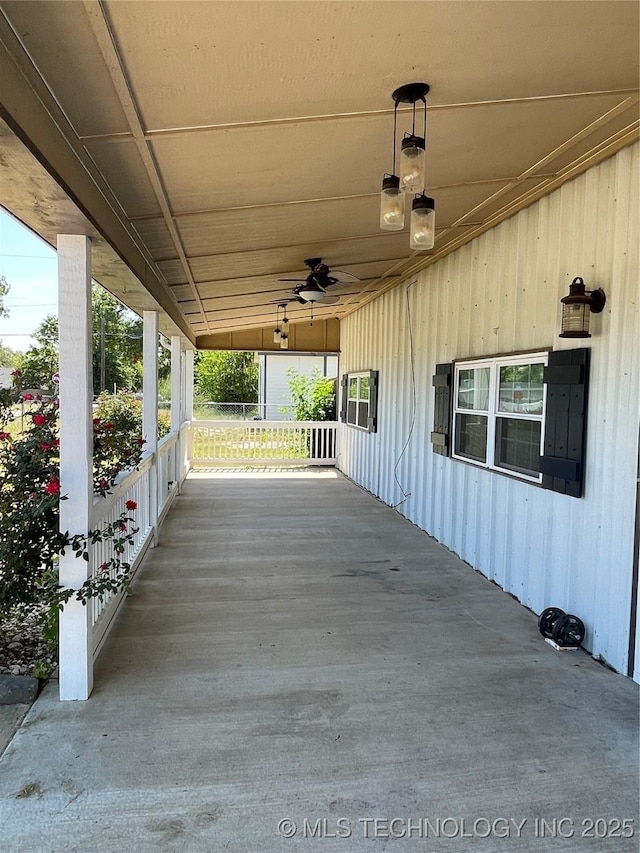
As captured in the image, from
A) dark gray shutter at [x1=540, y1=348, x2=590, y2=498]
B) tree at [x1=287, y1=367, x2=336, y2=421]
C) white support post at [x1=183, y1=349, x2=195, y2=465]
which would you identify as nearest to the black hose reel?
dark gray shutter at [x1=540, y1=348, x2=590, y2=498]

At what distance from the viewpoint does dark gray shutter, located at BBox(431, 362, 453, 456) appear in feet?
17.2

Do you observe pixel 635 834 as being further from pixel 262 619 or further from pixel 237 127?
pixel 237 127

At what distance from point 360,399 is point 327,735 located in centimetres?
707

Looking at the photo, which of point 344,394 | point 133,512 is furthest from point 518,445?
point 344,394

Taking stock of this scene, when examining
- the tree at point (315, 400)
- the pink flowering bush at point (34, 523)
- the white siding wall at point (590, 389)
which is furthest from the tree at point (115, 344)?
the tree at point (315, 400)

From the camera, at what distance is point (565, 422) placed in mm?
3371

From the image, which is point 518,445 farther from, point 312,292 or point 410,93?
point 410,93

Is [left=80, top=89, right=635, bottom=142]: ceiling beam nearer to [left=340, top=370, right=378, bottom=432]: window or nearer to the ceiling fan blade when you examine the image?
the ceiling fan blade

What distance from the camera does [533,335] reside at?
3.82 m

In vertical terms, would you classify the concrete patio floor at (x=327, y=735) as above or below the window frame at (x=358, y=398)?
below

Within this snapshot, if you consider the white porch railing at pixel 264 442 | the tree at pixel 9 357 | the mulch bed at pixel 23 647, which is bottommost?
the mulch bed at pixel 23 647

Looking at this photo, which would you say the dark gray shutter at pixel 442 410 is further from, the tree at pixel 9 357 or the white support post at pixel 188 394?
the white support post at pixel 188 394

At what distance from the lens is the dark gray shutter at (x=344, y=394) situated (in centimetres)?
1010

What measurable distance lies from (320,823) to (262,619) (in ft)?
5.81
